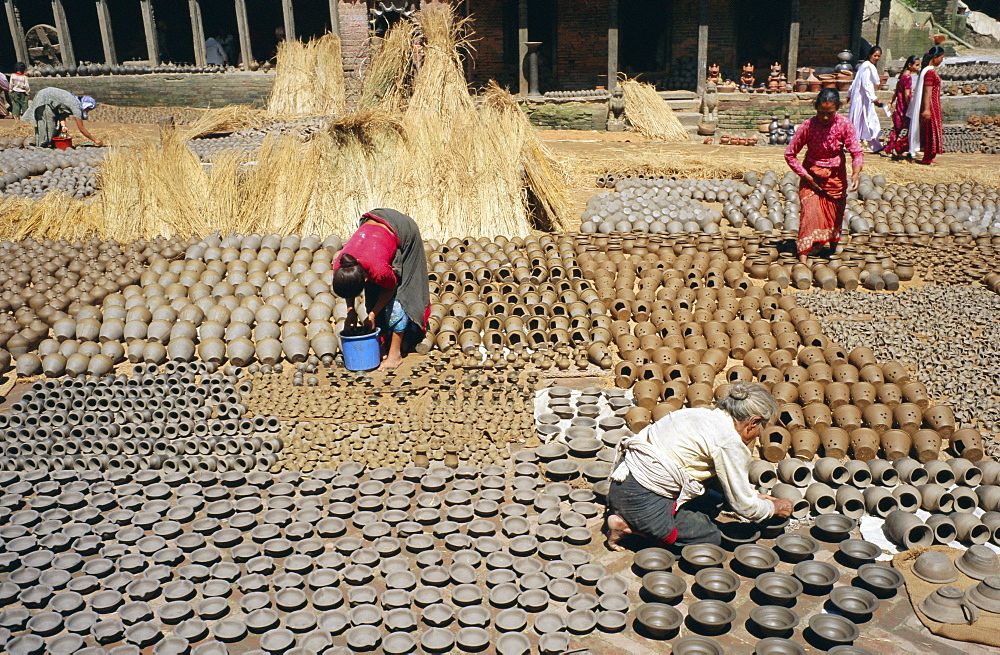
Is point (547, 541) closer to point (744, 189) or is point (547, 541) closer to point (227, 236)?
point (227, 236)

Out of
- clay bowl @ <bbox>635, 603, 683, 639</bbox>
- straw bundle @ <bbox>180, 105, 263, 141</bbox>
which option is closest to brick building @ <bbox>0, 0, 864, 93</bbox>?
straw bundle @ <bbox>180, 105, 263, 141</bbox>

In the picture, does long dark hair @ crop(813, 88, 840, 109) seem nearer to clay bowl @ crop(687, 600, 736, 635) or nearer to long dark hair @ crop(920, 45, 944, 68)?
clay bowl @ crop(687, 600, 736, 635)

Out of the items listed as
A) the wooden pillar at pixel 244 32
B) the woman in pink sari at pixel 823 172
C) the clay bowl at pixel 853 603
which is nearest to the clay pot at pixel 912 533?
the clay bowl at pixel 853 603

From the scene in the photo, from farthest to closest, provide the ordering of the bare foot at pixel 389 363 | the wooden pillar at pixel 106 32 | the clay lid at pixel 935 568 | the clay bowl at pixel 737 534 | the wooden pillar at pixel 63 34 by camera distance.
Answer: the wooden pillar at pixel 63 34, the wooden pillar at pixel 106 32, the bare foot at pixel 389 363, the clay bowl at pixel 737 534, the clay lid at pixel 935 568

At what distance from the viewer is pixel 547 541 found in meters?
4.36

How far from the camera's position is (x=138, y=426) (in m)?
5.65

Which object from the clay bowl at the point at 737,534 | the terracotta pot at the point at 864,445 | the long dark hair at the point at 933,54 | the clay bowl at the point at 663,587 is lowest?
the clay bowl at the point at 663,587

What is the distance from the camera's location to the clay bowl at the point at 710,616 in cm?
362

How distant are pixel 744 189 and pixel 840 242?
2622 mm

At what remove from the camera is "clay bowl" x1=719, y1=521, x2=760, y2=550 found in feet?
13.7

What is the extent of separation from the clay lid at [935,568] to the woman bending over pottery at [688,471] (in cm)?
64

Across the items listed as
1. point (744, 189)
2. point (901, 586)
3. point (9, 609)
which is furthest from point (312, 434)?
point (744, 189)

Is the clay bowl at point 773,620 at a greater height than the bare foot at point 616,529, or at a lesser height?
lesser

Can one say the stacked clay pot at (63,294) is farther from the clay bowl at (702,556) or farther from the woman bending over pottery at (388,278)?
the clay bowl at (702,556)
